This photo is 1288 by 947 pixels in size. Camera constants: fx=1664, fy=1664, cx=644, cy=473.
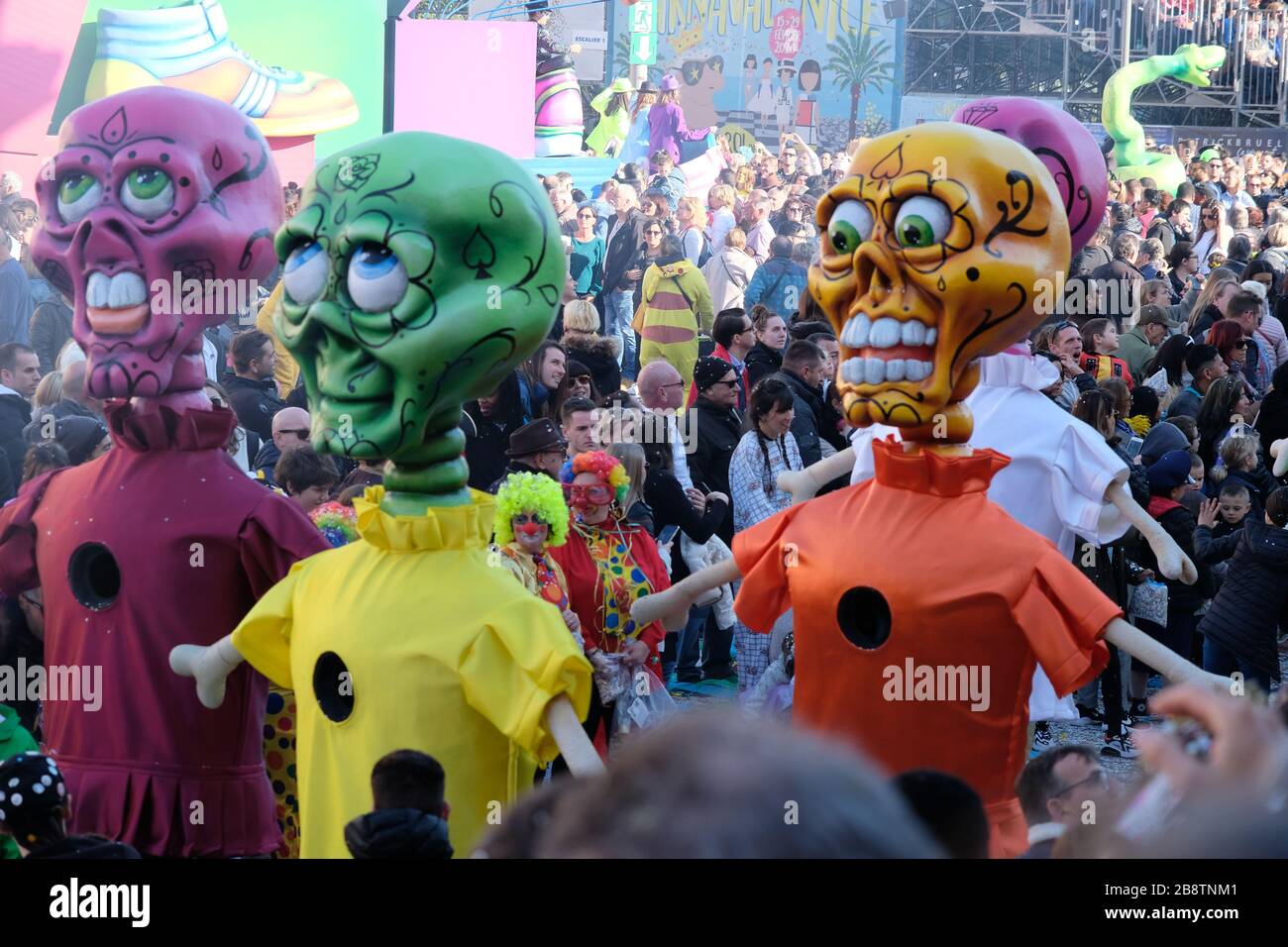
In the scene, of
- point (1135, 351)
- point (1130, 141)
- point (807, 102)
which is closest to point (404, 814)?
point (1135, 351)

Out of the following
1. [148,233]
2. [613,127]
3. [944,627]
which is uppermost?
[613,127]

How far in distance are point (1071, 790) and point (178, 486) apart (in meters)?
2.10

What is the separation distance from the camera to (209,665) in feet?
12.0

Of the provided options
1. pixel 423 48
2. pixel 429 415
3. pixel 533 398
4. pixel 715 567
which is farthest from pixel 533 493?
pixel 423 48

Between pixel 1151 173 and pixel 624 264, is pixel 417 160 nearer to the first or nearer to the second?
pixel 624 264

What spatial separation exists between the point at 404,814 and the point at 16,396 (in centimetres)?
413

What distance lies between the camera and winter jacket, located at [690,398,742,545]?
6945mm

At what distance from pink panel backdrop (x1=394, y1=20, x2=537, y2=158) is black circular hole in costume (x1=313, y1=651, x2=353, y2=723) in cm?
1397

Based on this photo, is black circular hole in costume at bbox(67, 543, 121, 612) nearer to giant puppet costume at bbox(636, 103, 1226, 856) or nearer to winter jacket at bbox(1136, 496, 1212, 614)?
giant puppet costume at bbox(636, 103, 1226, 856)

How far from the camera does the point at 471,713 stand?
3.29 meters

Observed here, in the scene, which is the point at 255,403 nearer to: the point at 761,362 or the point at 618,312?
the point at 761,362

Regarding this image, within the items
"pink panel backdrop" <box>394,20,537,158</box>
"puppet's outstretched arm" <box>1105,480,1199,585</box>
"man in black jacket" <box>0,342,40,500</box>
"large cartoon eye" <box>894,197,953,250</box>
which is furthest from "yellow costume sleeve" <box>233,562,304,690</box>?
"pink panel backdrop" <box>394,20,537,158</box>

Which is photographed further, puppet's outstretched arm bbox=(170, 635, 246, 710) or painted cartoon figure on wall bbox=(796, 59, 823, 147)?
painted cartoon figure on wall bbox=(796, 59, 823, 147)

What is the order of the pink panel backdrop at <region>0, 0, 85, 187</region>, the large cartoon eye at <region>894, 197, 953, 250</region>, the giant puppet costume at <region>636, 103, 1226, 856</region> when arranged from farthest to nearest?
the pink panel backdrop at <region>0, 0, 85, 187</region>, the large cartoon eye at <region>894, 197, 953, 250</region>, the giant puppet costume at <region>636, 103, 1226, 856</region>
